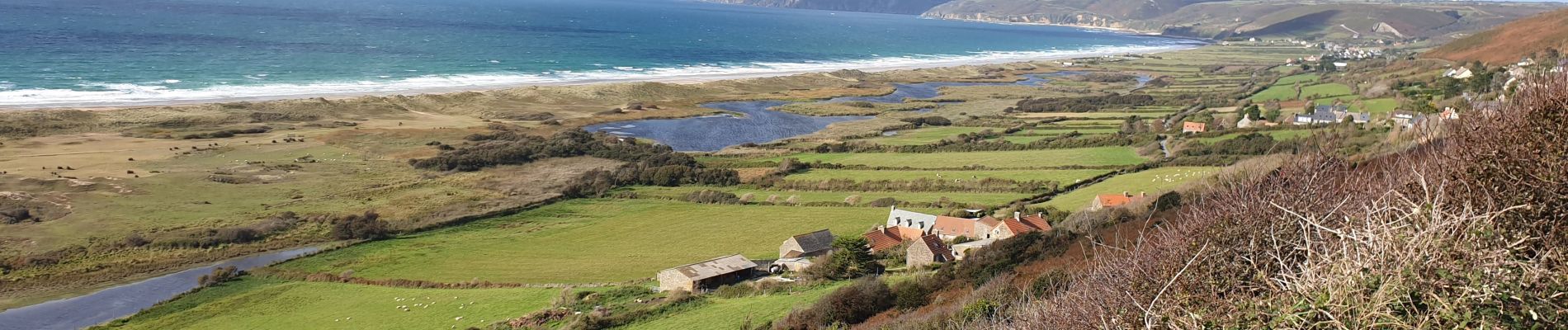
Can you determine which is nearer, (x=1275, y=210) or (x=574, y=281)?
(x=1275, y=210)

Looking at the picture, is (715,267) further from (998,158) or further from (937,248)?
(998,158)

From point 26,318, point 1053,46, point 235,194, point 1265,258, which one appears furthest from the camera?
point 1053,46

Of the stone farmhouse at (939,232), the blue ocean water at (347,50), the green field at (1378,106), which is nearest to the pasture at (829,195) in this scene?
the stone farmhouse at (939,232)

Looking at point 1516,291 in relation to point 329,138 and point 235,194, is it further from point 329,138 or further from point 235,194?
point 329,138

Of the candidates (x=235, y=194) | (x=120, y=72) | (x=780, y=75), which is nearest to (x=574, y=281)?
(x=235, y=194)

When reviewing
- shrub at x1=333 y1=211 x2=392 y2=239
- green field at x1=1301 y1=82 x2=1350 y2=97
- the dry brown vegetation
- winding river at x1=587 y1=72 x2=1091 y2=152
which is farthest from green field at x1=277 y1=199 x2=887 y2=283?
green field at x1=1301 y1=82 x2=1350 y2=97

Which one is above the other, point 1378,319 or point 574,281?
point 1378,319

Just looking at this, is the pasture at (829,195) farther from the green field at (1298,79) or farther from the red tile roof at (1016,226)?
the green field at (1298,79)
